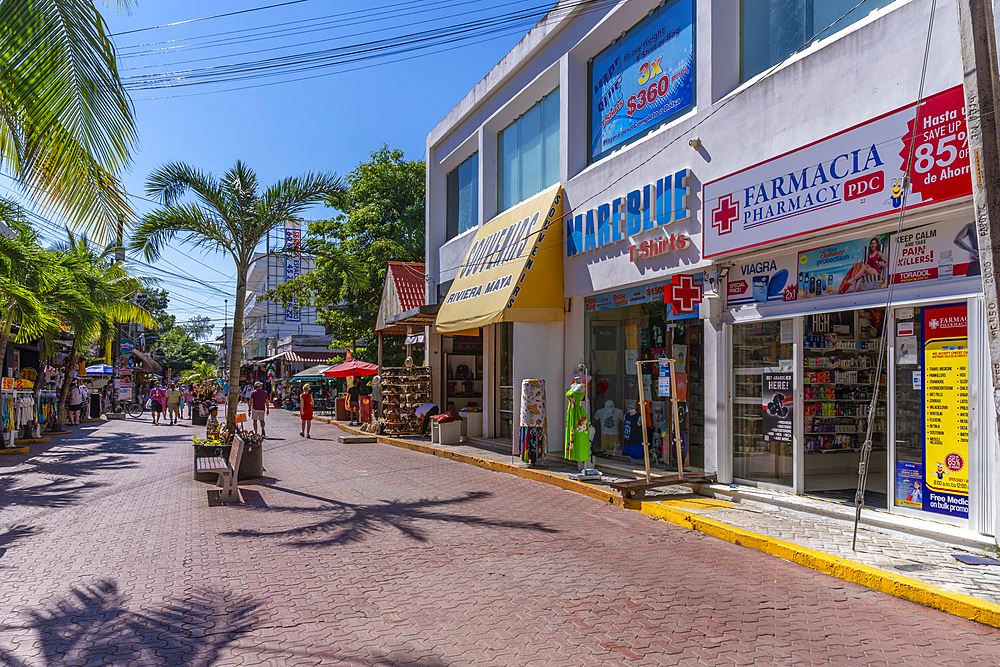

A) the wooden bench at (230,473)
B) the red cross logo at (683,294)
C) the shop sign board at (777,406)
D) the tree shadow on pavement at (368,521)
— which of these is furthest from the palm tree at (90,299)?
the shop sign board at (777,406)

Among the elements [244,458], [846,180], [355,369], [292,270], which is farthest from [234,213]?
[292,270]

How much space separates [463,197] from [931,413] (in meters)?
16.3

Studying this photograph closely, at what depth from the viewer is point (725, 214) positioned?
9859mm

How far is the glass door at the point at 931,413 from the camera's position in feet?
23.3

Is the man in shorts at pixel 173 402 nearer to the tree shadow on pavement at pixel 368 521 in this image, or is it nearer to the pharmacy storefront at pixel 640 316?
the pharmacy storefront at pixel 640 316

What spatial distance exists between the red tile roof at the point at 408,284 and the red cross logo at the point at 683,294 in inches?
512

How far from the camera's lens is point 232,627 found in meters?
4.95

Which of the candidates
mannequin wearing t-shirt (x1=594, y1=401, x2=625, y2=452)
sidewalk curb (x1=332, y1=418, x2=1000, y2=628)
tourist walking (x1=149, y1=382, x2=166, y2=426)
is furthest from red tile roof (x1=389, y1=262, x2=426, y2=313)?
sidewalk curb (x1=332, y1=418, x2=1000, y2=628)

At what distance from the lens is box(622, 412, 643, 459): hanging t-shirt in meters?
12.6

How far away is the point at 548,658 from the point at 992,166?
4422mm

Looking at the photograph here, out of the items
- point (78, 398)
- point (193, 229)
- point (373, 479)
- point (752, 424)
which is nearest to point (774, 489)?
point (752, 424)

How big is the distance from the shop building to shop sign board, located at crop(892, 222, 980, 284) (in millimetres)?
23

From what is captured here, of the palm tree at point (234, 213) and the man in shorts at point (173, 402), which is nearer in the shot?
the palm tree at point (234, 213)

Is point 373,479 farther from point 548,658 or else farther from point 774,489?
point 548,658
